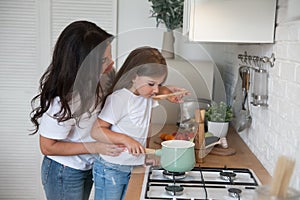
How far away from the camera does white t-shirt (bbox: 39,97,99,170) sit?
1.43 m

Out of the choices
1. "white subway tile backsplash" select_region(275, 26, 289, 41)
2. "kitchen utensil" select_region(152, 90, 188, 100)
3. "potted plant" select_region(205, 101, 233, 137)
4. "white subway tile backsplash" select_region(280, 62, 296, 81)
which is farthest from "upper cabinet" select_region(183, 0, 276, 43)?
"potted plant" select_region(205, 101, 233, 137)

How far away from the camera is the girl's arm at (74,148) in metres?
1.43

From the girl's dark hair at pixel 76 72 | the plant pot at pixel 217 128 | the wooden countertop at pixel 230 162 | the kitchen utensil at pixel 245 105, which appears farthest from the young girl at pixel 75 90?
the kitchen utensil at pixel 245 105

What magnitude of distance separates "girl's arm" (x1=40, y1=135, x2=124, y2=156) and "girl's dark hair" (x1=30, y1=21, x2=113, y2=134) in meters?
0.11

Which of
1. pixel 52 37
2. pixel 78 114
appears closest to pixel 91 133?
pixel 78 114

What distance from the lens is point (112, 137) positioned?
1.41 m

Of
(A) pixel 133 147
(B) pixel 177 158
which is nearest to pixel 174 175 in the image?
(B) pixel 177 158

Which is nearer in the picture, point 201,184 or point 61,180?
point 201,184

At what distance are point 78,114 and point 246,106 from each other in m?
0.79

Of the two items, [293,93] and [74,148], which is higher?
[293,93]

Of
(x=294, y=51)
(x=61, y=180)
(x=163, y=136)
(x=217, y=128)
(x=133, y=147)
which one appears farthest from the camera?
(x=217, y=128)

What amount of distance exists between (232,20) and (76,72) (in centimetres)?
60

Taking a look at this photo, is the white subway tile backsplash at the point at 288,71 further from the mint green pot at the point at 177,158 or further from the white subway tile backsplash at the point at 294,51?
the mint green pot at the point at 177,158

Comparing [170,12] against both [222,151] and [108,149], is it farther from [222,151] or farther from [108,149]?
[108,149]
